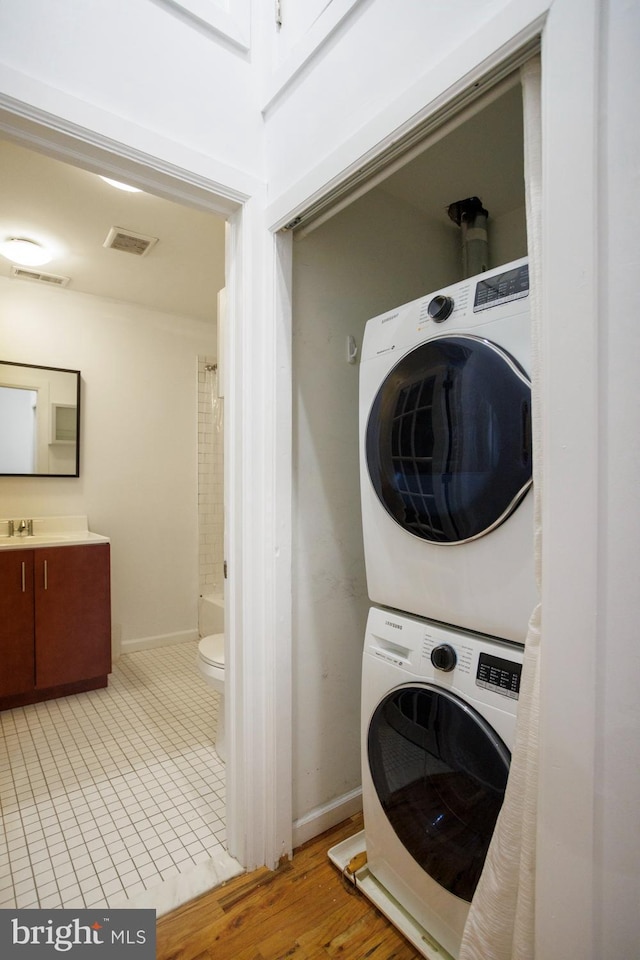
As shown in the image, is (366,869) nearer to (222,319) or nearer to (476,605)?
(476,605)

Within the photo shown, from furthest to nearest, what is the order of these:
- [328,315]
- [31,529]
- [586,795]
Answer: [31,529]
[328,315]
[586,795]

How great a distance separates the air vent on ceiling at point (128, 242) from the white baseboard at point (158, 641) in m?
2.49

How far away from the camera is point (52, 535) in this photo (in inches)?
113

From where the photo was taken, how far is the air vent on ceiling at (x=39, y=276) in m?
2.74

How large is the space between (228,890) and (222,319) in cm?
185

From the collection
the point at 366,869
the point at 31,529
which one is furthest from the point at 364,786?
the point at 31,529

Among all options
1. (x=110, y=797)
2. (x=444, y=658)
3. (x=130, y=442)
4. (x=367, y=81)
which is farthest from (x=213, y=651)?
(x=367, y=81)

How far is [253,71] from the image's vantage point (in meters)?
1.41

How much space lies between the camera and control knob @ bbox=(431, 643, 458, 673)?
3.50ft

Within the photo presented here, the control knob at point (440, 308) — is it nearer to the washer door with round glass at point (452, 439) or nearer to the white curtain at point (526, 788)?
the washer door with round glass at point (452, 439)

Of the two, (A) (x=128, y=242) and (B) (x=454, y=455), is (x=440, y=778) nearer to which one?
(B) (x=454, y=455)

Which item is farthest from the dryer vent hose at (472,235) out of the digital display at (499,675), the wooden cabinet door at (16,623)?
the wooden cabinet door at (16,623)

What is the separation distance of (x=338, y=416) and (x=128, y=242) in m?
1.64

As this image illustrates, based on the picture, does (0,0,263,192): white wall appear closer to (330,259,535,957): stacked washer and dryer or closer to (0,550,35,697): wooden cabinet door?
(330,259,535,957): stacked washer and dryer
